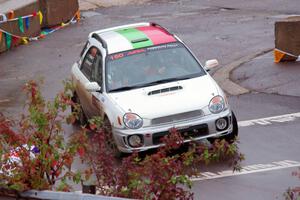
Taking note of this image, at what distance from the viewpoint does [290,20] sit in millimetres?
18203

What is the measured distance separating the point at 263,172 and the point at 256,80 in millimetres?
6044

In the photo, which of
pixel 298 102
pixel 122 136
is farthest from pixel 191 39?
pixel 122 136

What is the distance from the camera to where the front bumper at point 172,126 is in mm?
12047

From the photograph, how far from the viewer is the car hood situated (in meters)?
12.2

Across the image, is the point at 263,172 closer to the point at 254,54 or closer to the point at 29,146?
the point at 29,146

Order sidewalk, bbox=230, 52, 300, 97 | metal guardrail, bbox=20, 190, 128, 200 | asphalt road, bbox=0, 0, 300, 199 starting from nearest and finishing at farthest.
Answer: metal guardrail, bbox=20, 190, 128, 200 → asphalt road, bbox=0, 0, 300, 199 → sidewalk, bbox=230, 52, 300, 97

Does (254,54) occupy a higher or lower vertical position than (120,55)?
lower

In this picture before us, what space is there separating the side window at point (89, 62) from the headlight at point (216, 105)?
261cm

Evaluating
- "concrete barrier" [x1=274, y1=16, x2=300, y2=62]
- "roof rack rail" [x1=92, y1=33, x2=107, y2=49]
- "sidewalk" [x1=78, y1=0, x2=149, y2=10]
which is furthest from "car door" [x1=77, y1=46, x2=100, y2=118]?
"sidewalk" [x1=78, y1=0, x2=149, y2=10]

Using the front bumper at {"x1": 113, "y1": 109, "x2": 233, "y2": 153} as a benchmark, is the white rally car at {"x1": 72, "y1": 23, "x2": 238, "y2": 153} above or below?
above

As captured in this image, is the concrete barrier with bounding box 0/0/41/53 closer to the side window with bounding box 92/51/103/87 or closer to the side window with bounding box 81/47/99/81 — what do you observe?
the side window with bounding box 81/47/99/81

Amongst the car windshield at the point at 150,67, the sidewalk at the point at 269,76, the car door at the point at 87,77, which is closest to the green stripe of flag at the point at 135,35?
the car windshield at the point at 150,67

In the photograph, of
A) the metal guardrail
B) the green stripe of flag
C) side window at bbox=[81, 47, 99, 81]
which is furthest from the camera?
side window at bbox=[81, 47, 99, 81]

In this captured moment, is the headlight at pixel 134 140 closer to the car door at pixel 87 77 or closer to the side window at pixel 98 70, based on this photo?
the side window at pixel 98 70
